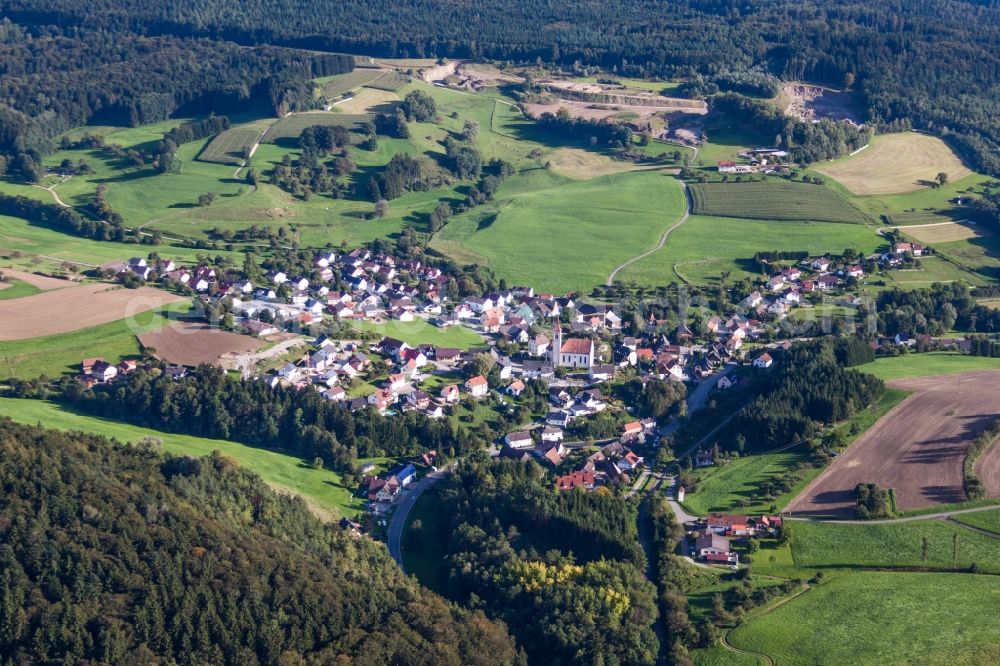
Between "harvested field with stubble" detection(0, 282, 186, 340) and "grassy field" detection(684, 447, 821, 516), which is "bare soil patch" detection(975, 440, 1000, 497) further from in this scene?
"harvested field with stubble" detection(0, 282, 186, 340)

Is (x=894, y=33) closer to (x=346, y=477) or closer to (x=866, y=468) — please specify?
(x=866, y=468)

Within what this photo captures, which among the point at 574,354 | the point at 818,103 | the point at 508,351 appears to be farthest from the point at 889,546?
the point at 818,103

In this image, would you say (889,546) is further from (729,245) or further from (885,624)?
(729,245)

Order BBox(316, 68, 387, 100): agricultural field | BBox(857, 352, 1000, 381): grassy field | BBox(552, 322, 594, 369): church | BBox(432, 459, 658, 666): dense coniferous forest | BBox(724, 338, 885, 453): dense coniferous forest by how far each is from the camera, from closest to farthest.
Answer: BBox(432, 459, 658, 666): dense coniferous forest < BBox(724, 338, 885, 453): dense coniferous forest < BBox(857, 352, 1000, 381): grassy field < BBox(552, 322, 594, 369): church < BBox(316, 68, 387, 100): agricultural field

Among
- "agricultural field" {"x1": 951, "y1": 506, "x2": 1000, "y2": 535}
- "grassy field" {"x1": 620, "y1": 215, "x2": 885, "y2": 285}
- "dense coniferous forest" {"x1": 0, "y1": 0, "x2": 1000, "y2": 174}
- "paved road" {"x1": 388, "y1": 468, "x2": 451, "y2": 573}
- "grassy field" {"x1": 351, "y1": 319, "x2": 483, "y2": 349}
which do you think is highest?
"dense coniferous forest" {"x1": 0, "y1": 0, "x2": 1000, "y2": 174}

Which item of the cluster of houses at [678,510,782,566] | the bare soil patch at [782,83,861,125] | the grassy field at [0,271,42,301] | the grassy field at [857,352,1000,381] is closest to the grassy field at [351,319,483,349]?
the grassy field at [0,271,42,301]

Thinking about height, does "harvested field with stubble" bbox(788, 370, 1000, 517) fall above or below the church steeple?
above
